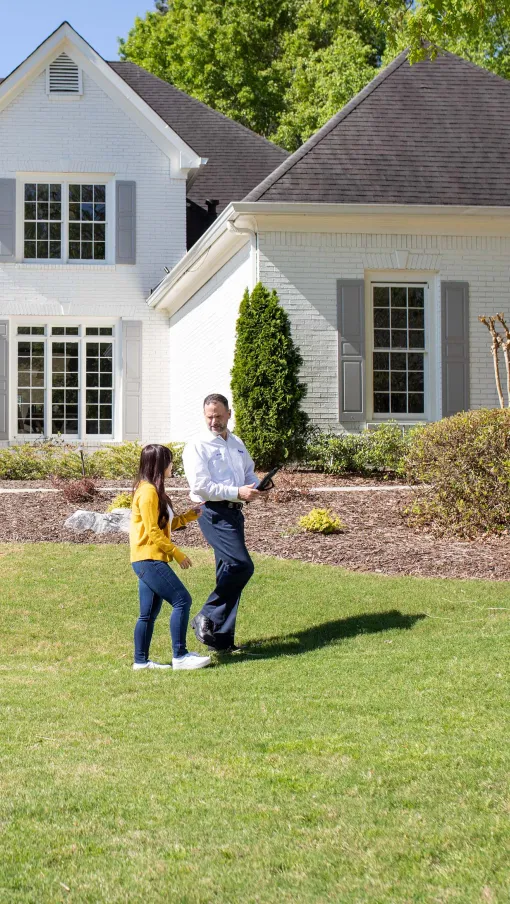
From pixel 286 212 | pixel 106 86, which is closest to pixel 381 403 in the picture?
pixel 286 212

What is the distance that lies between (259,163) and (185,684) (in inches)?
692

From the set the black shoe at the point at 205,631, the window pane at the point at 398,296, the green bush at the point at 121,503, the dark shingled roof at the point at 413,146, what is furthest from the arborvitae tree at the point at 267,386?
the black shoe at the point at 205,631

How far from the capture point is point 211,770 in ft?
13.7

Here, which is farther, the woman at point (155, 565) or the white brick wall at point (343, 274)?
the white brick wall at point (343, 274)

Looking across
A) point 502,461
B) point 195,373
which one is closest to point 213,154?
point 195,373

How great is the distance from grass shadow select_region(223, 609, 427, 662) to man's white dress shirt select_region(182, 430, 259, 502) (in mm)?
1015

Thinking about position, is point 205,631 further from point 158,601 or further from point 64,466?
point 64,466

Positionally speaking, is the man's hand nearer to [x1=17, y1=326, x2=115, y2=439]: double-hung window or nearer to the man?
the man

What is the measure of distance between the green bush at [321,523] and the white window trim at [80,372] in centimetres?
974

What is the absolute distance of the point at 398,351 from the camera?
14.5 meters

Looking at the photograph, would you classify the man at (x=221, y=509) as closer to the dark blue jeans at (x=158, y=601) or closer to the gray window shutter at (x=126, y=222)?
the dark blue jeans at (x=158, y=601)

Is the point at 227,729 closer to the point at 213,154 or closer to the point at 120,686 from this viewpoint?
the point at 120,686

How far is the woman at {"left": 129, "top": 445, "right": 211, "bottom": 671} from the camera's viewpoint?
624 centimetres

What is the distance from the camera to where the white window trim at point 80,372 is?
19.1m
